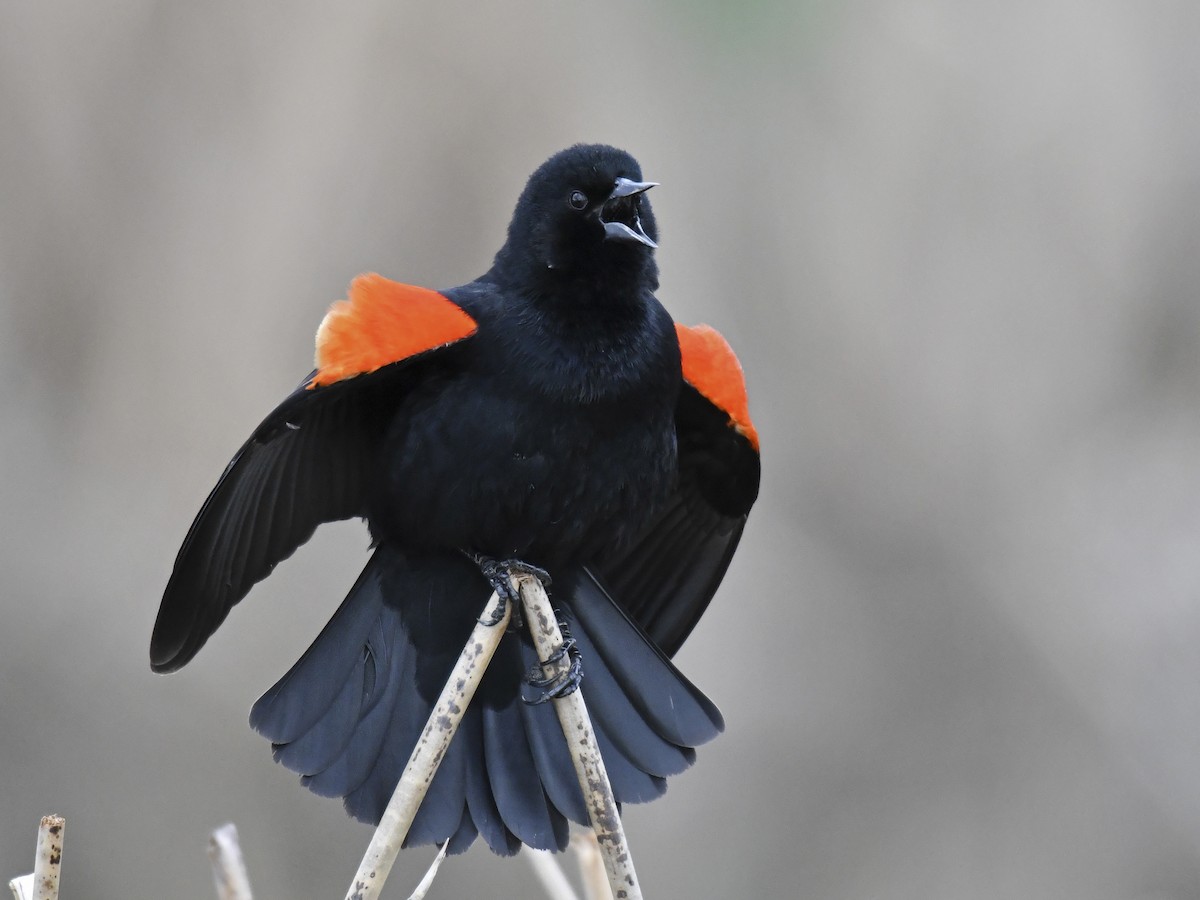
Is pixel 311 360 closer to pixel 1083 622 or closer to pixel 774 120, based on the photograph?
pixel 774 120

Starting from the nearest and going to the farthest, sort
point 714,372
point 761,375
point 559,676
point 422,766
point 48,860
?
point 48,860 → point 422,766 → point 559,676 → point 714,372 → point 761,375

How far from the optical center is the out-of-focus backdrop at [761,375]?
385 cm

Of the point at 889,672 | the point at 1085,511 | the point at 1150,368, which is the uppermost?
the point at 1150,368

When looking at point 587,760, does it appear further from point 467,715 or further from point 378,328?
point 378,328

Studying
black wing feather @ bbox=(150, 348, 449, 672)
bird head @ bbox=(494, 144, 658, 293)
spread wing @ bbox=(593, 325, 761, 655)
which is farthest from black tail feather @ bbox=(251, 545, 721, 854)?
bird head @ bbox=(494, 144, 658, 293)

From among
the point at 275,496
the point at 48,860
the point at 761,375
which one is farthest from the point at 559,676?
the point at 761,375

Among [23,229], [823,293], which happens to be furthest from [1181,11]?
Result: [23,229]

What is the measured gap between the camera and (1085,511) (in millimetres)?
3992

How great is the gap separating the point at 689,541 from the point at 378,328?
0.89 m

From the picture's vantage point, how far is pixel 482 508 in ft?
7.53

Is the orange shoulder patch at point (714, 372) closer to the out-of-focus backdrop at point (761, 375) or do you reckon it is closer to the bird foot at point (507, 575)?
the bird foot at point (507, 575)

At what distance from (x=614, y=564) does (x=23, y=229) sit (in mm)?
2148

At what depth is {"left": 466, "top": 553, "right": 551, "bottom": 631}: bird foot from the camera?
2.19m

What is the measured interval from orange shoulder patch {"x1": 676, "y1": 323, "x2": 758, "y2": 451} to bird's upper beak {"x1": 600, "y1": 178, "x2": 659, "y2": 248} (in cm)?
24
